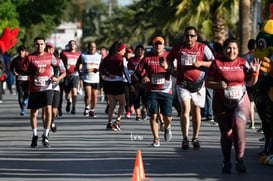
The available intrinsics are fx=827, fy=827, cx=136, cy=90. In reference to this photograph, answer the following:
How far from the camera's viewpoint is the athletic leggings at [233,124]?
10.8 metres

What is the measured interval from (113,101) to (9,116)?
5196 mm

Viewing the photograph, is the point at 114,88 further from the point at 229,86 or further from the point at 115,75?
the point at 229,86

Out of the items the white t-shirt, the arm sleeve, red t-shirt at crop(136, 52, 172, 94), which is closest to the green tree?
the white t-shirt

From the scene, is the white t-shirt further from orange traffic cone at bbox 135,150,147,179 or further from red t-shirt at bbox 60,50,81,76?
orange traffic cone at bbox 135,150,147,179

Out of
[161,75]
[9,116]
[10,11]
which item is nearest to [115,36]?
[10,11]

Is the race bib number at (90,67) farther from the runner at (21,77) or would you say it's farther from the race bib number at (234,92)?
the race bib number at (234,92)

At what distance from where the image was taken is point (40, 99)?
14438mm

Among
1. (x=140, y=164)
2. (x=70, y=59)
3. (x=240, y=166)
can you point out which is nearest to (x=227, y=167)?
(x=240, y=166)

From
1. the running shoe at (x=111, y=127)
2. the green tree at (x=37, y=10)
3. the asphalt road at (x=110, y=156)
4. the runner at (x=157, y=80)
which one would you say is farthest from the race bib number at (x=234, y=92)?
the green tree at (x=37, y=10)

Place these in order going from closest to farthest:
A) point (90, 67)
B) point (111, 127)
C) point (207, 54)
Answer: point (207, 54), point (111, 127), point (90, 67)

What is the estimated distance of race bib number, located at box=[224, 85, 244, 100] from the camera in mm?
11039

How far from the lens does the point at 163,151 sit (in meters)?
13.5

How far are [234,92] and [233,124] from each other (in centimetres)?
44

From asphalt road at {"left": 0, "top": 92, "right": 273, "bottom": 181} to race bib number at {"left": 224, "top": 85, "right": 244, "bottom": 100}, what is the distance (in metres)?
1.01
